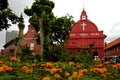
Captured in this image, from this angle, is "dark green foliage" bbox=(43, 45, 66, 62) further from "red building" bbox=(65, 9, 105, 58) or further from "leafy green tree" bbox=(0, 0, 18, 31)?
"red building" bbox=(65, 9, 105, 58)

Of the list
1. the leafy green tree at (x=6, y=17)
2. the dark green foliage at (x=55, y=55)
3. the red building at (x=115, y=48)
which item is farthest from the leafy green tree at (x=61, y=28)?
the dark green foliage at (x=55, y=55)

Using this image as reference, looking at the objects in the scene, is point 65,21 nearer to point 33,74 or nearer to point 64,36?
point 64,36

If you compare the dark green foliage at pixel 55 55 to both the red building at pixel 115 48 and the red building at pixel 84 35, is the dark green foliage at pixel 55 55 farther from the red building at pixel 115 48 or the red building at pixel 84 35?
the red building at pixel 84 35

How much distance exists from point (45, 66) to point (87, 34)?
201ft

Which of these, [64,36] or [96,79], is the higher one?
[64,36]

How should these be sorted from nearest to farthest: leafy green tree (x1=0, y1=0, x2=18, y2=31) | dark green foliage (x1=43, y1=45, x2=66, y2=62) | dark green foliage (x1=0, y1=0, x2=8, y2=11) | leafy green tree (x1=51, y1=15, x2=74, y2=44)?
dark green foliage (x1=43, y1=45, x2=66, y2=62) < dark green foliage (x1=0, y1=0, x2=8, y2=11) < leafy green tree (x1=0, y1=0, x2=18, y2=31) < leafy green tree (x1=51, y1=15, x2=74, y2=44)

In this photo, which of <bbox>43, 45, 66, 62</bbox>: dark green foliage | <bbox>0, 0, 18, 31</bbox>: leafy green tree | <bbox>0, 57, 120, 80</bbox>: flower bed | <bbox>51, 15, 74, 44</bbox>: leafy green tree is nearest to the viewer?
<bbox>0, 57, 120, 80</bbox>: flower bed

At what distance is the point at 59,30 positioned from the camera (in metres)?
54.6

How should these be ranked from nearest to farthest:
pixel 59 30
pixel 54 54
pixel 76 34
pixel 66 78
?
pixel 66 78 → pixel 54 54 → pixel 59 30 → pixel 76 34

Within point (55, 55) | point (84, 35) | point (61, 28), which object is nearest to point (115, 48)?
point (84, 35)

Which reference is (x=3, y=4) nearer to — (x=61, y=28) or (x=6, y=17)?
(x=6, y=17)

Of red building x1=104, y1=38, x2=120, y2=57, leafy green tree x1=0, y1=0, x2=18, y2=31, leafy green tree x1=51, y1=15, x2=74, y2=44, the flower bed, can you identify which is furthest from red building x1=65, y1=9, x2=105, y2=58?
the flower bed

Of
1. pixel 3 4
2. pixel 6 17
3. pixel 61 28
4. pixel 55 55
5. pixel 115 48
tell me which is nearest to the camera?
pixel 55 55

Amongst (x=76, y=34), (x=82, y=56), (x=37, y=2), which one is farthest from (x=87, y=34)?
(x=82, y=56)
